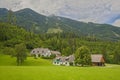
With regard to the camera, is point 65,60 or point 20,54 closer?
point 20,54

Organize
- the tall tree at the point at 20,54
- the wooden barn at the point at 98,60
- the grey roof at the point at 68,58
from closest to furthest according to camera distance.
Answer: the tall tree at the point at 20,54
the wooden barn at the point at 98,60
the grey roof at the point at 68,58

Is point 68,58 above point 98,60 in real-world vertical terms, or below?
above

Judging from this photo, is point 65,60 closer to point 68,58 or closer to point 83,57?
point 68,58

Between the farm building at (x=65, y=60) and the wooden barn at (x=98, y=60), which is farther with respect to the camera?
the wooden barn at (x=98, y=60)

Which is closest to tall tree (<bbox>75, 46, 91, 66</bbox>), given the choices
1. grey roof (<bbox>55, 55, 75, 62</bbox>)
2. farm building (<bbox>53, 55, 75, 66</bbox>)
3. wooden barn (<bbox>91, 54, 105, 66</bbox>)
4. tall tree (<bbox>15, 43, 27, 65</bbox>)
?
farm building (<bbox>53, 55, 75, 66</bbox>)

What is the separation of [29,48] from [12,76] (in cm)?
14435

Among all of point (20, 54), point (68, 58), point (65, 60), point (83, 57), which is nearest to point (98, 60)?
point (68, 58)

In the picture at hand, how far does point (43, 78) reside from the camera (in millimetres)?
52594

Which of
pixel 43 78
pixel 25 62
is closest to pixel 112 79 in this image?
pixel 43 78

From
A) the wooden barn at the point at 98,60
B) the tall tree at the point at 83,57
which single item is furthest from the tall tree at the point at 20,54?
the wooden barn at the point at 98,60

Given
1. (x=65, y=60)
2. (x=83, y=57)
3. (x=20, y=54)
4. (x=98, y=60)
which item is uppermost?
(x=20, y=54)

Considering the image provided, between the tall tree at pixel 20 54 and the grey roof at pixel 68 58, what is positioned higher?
the tall tree at pixel 20 54

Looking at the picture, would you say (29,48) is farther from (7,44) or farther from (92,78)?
(92,78)

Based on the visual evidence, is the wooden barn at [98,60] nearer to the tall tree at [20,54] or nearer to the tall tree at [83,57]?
the tall tree at [83,57]
